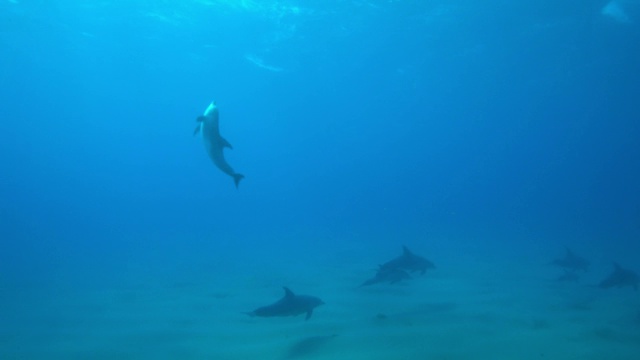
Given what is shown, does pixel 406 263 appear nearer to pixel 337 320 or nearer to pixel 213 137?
pixel 337 320

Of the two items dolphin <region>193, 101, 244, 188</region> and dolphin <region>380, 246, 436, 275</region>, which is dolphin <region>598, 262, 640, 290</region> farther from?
dolphin <region>193, 101, 244, 188</region>

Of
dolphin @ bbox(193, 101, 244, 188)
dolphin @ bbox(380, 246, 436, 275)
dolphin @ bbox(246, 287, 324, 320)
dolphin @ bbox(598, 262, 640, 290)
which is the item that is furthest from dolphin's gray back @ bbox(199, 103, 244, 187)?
dolphin @ bbox(598, 262, 640, 290)

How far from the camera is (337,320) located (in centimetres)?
982

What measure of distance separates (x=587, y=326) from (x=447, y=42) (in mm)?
28590

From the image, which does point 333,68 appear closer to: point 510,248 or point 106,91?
point 510,248

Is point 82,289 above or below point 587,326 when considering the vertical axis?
above

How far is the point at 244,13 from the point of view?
101 ft

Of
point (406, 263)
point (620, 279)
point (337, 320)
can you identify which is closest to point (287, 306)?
point (337, 320)

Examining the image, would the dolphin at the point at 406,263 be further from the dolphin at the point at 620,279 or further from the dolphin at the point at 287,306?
the dolphin at the point at 620,279

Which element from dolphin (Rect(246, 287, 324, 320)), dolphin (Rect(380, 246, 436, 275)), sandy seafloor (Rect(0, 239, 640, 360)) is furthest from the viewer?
dolphin (Rect(380, 246, 436, 275))

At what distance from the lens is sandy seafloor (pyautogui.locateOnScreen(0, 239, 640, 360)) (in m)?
7.86

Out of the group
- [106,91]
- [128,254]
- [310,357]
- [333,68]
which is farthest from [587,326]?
[106,91]

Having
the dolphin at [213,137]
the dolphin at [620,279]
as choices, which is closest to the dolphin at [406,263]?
the dolphin at [620,279]

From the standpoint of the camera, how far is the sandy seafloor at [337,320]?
25.8ft
